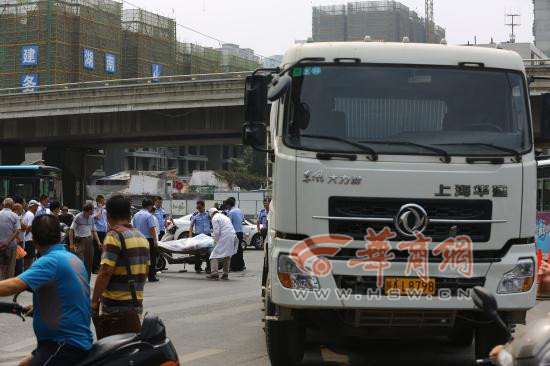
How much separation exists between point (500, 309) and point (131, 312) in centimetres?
321

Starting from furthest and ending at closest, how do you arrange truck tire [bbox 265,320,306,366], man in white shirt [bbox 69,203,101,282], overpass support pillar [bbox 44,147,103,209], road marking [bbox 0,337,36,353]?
overpass support pillar [bbox 44,147,103,209], man in white shirt [bbox 69,203,101,282], road marking [bbox 0,337,36,353], truck tire [bbox 265,320,306,366]

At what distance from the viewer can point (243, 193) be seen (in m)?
49.0

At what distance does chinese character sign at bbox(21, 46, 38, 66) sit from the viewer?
6438 cm

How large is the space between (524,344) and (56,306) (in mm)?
2440

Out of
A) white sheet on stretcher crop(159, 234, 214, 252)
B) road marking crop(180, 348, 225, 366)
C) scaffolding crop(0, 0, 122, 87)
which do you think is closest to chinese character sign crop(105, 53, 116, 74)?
scaffolding crop(0, 0, 122, 87)

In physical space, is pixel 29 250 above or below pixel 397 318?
below

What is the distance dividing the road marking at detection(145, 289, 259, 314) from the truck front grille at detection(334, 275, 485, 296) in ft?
19.3

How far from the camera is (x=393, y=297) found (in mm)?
7430

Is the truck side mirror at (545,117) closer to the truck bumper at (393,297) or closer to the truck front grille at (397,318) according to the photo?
the truck bumper at (393,297)

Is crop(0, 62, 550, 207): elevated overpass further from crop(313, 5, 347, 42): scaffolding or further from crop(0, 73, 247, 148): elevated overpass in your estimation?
crop(313, 5, 347, 42): scaffolding

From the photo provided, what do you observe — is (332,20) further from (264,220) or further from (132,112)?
(264,220)

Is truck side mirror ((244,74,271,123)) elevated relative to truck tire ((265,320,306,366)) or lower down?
elevated

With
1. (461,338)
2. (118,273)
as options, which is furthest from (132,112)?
(118,273)

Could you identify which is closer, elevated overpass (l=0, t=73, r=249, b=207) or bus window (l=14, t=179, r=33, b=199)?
bus window (l=14, t=179, r=33, b=199)
